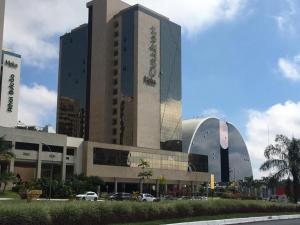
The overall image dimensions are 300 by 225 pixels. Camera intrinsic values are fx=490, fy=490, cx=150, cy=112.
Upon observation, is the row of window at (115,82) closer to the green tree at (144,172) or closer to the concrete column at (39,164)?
the green tree at (144,172)

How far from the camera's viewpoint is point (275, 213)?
50.7 meters

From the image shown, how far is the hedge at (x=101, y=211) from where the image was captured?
76.5 feet

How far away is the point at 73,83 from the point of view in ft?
530

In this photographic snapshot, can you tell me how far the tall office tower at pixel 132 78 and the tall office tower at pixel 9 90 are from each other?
29444 mm

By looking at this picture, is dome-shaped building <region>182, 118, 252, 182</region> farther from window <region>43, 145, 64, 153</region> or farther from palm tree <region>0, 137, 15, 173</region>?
palm tree <region>0, 137, 15, 173</region>

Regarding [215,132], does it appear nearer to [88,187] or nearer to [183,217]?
[88,187]

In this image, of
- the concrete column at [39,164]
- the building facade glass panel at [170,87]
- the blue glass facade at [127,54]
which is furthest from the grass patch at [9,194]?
the building facade glass panel at [170,87]

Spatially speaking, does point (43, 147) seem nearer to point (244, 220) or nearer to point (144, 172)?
point (144, 172)

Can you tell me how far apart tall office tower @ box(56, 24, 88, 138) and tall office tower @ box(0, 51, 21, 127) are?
107ft

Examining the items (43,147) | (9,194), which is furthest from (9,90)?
(9,194)

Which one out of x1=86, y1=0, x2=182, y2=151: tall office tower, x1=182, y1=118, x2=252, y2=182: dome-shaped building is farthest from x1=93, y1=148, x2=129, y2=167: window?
x1=182, y1=118, x2=252, y2=182: dome-shaped building

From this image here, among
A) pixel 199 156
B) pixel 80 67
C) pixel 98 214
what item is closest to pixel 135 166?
pixel 199 156

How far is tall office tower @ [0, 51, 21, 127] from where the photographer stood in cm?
12031

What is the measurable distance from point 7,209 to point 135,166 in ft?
339
